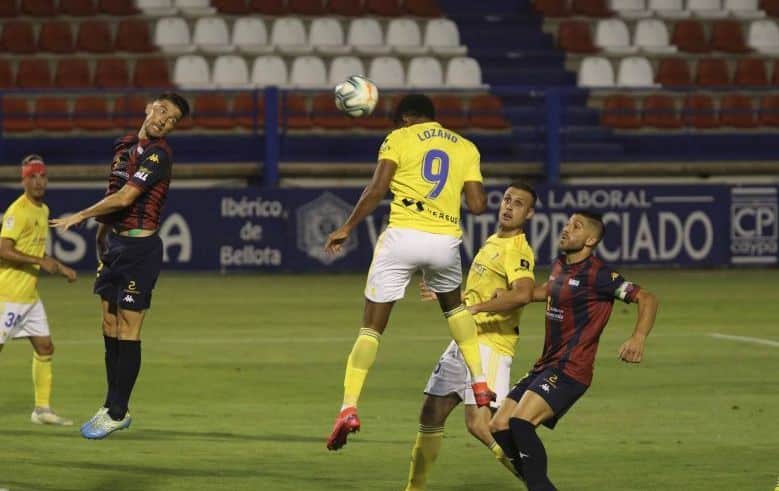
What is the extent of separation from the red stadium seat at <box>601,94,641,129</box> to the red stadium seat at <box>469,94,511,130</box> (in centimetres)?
189

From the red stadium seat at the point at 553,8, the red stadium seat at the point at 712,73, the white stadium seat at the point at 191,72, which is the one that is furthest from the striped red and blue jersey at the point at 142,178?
the red stadium seat at the point at 553,8

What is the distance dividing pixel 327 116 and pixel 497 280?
1836 cm

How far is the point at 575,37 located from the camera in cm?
3094

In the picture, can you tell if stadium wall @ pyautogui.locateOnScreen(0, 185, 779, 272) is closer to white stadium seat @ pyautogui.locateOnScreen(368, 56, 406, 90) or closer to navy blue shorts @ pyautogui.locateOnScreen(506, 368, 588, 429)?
white stadium seat @ pyautogui.locateOnScreen(368, 56, 406, 90)

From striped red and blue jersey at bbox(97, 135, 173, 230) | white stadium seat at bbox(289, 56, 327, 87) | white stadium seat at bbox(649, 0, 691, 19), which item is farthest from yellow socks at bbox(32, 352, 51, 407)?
white stadium seat at bbox(649, 0, 691, 19)

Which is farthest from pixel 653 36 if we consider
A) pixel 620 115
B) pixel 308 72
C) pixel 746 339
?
pixel 746 339

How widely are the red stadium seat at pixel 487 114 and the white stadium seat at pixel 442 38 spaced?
1743 mm

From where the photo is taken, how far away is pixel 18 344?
17.2 metres

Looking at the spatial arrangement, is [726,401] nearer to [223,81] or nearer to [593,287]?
[593,287]

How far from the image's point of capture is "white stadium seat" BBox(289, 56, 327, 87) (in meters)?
28.0

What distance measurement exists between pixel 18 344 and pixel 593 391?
699 cm

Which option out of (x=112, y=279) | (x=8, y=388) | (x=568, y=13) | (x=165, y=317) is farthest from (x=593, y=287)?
(x=568, y=13)

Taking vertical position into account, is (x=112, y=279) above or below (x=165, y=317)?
above

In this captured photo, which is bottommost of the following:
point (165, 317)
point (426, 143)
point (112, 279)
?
point (165, 317)
